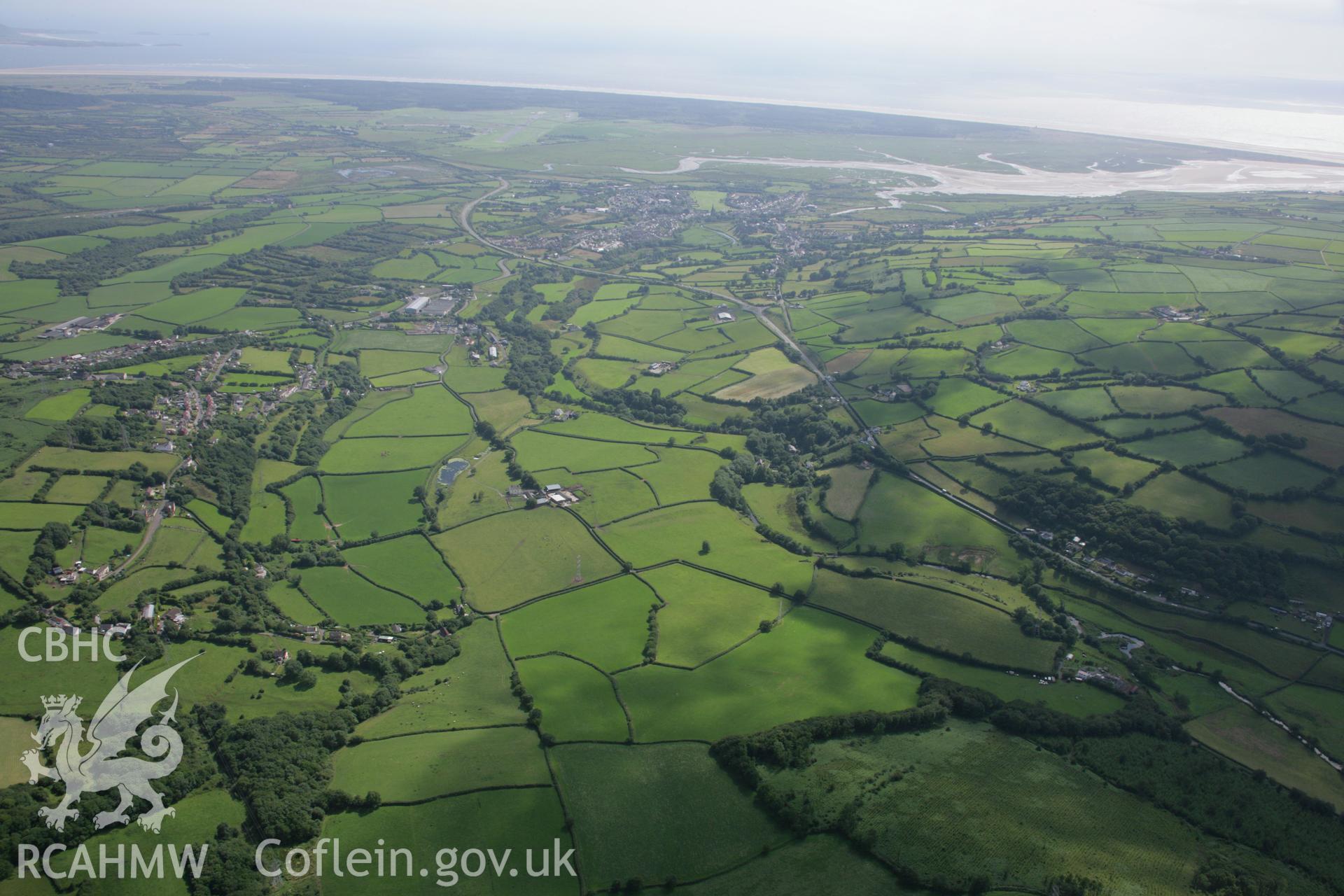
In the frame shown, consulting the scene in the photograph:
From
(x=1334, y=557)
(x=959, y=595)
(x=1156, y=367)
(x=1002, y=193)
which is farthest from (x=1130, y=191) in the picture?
(x=959, y=595)

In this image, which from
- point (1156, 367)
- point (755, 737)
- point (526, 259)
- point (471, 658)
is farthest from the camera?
point (526, 259)

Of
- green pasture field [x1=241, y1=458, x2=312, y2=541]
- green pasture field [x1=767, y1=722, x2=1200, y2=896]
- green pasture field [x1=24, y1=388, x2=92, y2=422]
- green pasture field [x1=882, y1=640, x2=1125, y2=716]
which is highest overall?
green pasture field [x1=24, y1=388, x2=92, y2=422]

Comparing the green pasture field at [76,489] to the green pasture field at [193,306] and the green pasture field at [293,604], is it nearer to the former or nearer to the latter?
the green pasture field at [293,604]

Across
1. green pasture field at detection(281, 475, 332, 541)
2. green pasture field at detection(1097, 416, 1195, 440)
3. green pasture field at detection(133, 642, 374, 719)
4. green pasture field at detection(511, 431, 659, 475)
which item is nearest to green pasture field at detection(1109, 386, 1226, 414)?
green pasture field at detection(1097, 416, 1195, 440)

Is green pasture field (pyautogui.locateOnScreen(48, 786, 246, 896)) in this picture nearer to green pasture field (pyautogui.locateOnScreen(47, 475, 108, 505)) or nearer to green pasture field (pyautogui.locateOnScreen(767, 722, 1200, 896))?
green pasture field (pyautogui.locateOnScreen(767, 722, 1200, 896))

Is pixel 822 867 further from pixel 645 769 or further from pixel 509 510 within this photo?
pixel 509 510

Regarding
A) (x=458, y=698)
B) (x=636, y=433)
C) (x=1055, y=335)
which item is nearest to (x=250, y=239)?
(x=636, y=433)
